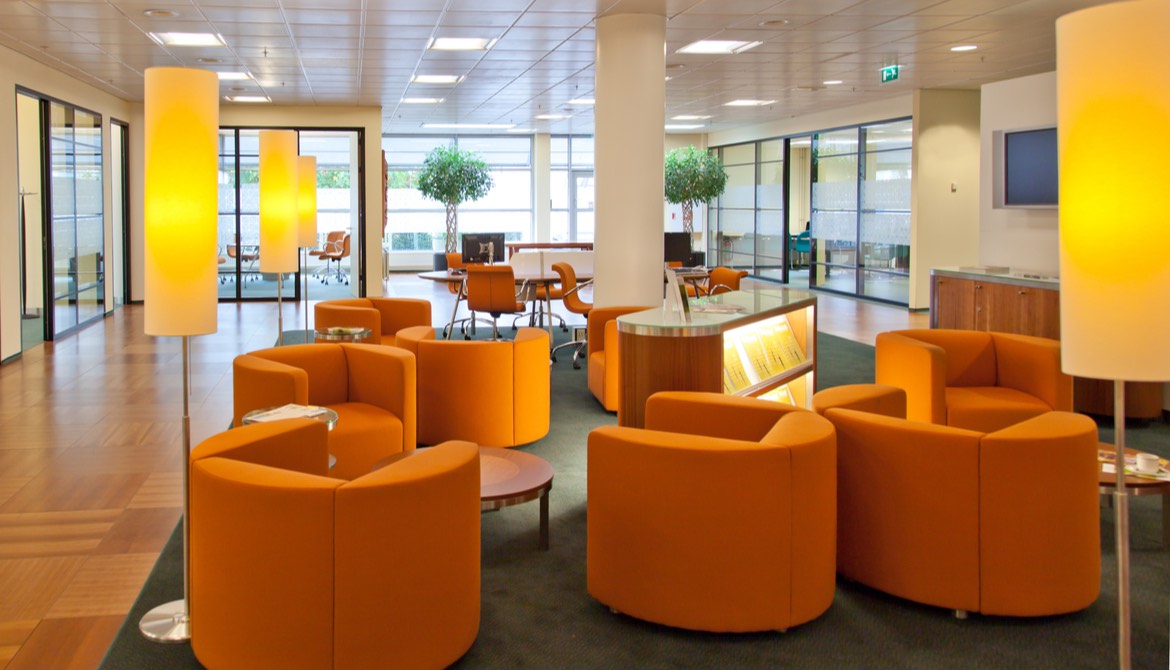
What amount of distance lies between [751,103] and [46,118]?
1041 cm

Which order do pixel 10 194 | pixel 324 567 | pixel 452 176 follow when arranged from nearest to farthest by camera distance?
pixel 324 567
pixel 10 194
pixel 452 176

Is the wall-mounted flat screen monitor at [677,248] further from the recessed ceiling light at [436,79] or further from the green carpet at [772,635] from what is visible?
the green carpet at [772,635]

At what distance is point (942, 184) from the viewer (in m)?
15.5

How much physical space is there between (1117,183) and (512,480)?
3.10 meters

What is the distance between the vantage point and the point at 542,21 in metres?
9.39

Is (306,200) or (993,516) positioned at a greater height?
(306,200)

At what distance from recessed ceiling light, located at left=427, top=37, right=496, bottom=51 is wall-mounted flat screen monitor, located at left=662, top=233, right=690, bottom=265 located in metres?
2.98

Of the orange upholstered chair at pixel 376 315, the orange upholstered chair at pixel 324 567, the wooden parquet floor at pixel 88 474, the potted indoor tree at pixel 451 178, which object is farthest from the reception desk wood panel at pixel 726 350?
the potted indoor tree at pixel 451 178

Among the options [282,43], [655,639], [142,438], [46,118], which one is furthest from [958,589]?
[46,118]

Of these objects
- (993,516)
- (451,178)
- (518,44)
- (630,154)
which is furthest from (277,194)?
(451,178)

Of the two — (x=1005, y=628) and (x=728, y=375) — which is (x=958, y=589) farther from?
(x=728, y=375)

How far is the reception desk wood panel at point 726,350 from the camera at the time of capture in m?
5.25

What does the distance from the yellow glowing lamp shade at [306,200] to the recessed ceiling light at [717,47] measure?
4134mm

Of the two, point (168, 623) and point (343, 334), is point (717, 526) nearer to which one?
point (168, 623)
